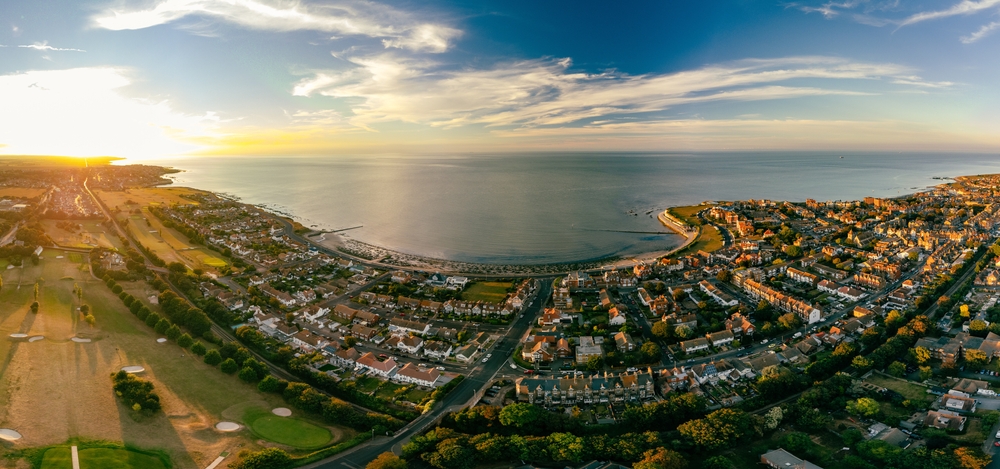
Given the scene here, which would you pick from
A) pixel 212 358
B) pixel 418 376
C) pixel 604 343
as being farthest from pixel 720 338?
pixel 212 358

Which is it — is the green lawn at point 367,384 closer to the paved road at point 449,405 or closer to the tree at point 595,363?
the paved road at point 449,405

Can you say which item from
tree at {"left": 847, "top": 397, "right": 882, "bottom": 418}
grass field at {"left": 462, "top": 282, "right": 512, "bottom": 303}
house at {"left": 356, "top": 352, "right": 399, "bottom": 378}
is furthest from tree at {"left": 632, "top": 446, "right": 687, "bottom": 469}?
grass field at {"left": 462, "top": 282, "right": 512, "bottom": 303}

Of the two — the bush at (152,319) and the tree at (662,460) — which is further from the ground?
the bush at (152,319)

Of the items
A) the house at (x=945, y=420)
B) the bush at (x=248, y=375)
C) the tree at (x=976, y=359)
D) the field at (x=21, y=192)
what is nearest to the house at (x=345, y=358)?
the bush at (x=248, y=375)

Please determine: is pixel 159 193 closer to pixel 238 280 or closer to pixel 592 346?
pixel 238 280

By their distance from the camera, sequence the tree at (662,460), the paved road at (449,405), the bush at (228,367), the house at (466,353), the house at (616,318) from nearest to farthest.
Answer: the tree at (662,460)
the paved road at (449,405)
the bush at (228,367)
the house at (466,353)
the house at (616,318)

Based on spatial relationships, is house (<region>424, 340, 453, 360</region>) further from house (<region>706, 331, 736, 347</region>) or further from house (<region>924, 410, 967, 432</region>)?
house (<region>924, 410, 967, 432</region>)

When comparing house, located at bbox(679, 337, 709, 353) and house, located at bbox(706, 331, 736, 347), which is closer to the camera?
house, located at bbox(679, 337, 709, 353)
